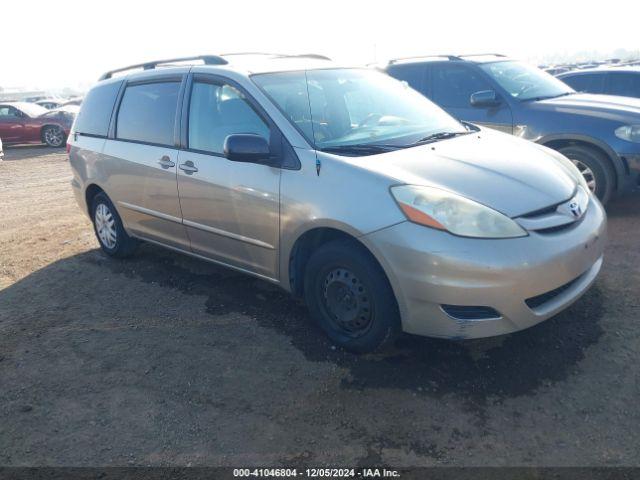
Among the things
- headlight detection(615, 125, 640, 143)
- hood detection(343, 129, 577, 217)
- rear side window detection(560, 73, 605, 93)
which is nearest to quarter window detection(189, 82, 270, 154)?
hood detection(343, 129, 577, 217)

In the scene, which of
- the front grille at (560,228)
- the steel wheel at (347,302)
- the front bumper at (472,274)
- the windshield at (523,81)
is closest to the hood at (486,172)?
the front grille at (560,228)

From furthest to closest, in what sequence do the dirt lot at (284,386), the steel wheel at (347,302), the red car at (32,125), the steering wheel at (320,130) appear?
the red car at (32,125), the steering wheel at (320,130), the steel wheel at (347,302), the dirt lot at (284,386)

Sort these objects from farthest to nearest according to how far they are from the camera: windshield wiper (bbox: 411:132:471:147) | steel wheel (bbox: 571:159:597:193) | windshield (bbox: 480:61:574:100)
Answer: windshield (bbox: 480:61:574:100), steel wheel (bbox: 571:159:597:193), windshield wiper (bbox: 411:132:471:147)

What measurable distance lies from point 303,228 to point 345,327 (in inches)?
26.7

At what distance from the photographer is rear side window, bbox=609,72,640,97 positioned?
29.0 feet

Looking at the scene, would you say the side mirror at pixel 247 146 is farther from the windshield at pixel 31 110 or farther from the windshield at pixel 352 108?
the windshield at pixel 31 110

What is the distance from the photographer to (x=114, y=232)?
17.2 feet

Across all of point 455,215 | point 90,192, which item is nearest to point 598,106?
point 455,215

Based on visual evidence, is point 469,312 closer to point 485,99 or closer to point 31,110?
point 485,99

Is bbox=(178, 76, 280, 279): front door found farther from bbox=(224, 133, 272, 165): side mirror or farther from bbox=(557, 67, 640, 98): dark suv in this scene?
bbox=(557, 67, 640, 98): dark suv

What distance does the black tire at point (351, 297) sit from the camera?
306cm

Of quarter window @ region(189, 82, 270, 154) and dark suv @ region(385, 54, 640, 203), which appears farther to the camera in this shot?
dark suv @ region(385, 54, 640, 203)

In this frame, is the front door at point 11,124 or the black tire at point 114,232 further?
the front door at point 11,124

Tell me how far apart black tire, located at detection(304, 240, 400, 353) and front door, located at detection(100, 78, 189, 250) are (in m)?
1.46
